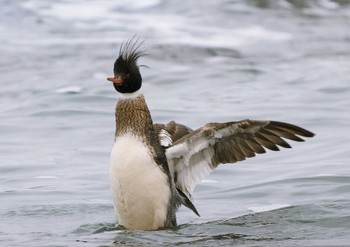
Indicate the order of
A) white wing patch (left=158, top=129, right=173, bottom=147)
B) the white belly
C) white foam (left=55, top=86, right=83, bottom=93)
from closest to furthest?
the white belly
white wing patch (left=158, top=129, right=173, bottom=147)
white foam (left=55, top=86, right=83, bottom=93)

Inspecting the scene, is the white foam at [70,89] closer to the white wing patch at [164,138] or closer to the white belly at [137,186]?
the white wing patch at [164,138]

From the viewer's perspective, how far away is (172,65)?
18438 millimetres

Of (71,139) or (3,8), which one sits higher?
(3,8)

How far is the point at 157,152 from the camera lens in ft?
29.0

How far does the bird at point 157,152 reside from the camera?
870 centimetres

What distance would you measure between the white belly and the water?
0.17 m

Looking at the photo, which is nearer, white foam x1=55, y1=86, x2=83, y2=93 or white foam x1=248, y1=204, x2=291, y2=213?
Answer: white foam x1=248, y1=204, x2=291, y2=213

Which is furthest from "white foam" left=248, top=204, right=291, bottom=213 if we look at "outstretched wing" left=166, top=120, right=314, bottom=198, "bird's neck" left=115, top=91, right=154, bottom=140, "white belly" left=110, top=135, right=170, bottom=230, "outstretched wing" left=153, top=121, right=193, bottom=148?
"bird's neck" left=115, top=91, right=154, bottom=140

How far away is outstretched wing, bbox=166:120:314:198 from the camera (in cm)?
894

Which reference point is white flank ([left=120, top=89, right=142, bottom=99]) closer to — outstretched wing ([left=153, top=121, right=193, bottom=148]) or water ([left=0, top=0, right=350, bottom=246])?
outstretched wing ([left=153, top=121, right=193, bottom=148])

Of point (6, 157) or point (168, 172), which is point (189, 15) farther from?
point (168, 172)

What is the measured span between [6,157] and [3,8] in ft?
37.5

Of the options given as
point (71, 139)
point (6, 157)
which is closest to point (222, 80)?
point (71, 139)

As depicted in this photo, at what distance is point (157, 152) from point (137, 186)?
350 mm
